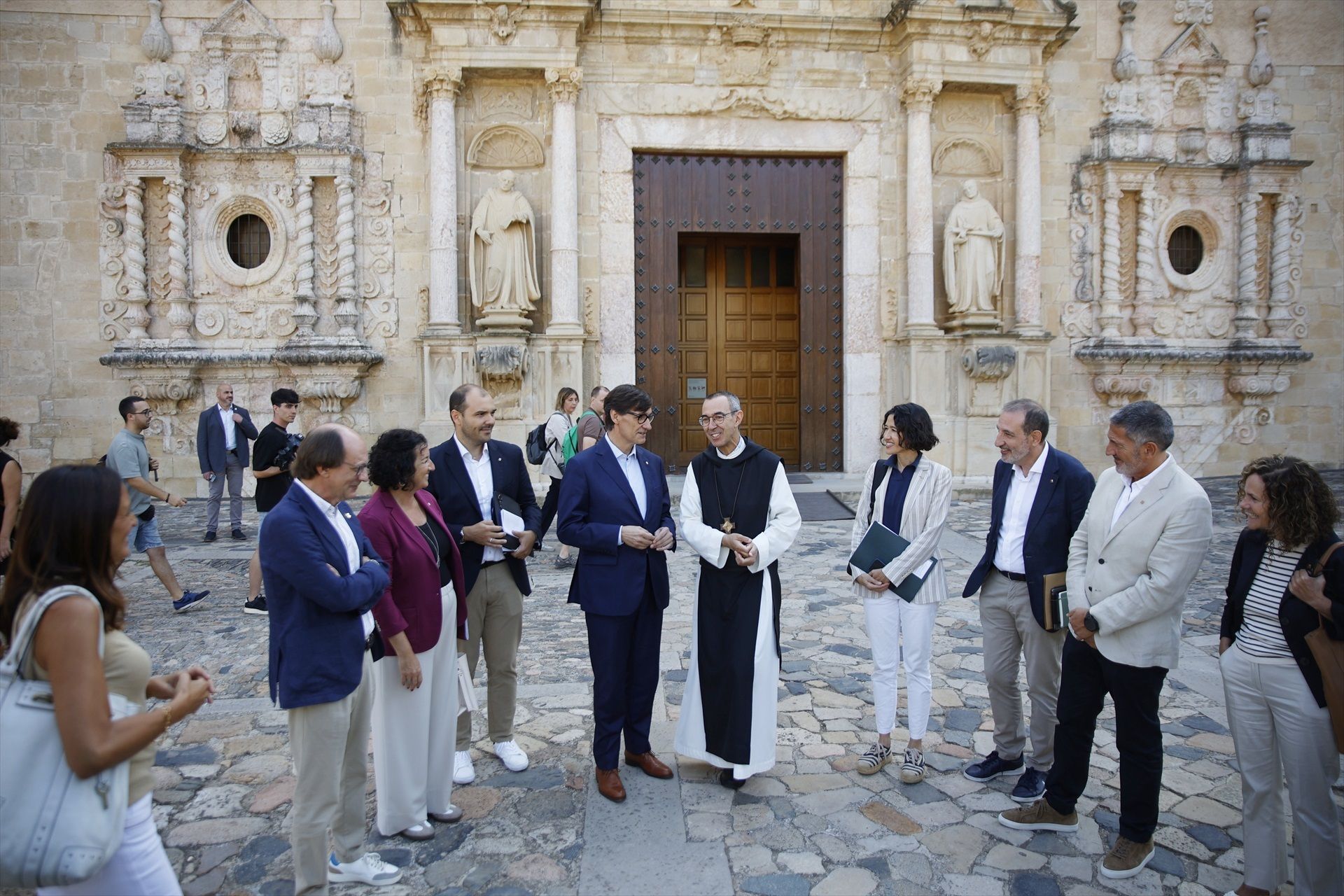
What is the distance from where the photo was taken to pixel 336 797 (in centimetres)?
299

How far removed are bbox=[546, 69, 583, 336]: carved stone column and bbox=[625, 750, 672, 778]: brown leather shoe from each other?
8.38 metres

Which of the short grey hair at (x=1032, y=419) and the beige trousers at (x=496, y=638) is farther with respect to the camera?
the beige trousers at (x=496, y=638)

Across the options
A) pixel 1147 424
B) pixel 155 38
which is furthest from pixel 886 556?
pixel 155 38

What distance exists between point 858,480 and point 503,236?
19.6ft

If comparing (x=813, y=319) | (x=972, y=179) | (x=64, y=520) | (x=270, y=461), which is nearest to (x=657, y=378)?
(x=813, y=319)

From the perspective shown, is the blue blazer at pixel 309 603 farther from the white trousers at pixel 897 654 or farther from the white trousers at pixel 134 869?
the white trousers at pixel 897 654

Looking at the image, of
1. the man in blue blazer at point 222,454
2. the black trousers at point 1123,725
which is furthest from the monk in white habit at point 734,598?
the man in blue blazer at point 222,454

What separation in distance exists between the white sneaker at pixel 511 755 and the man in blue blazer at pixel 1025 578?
82.3 inches

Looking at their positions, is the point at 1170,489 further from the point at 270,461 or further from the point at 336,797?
the point at 270,461

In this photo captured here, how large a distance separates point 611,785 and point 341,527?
1717 millimetres

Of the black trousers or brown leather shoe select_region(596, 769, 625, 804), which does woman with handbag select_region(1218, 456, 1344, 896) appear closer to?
the black trousers

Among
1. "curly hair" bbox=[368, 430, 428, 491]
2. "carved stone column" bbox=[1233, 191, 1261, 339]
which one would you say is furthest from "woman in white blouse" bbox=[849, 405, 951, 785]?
"carved stone column" bbox=[1233, 191, 1261, 339]

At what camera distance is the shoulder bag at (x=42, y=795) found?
1.95 meters

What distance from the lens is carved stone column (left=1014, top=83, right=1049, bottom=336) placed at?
41.6 feet
